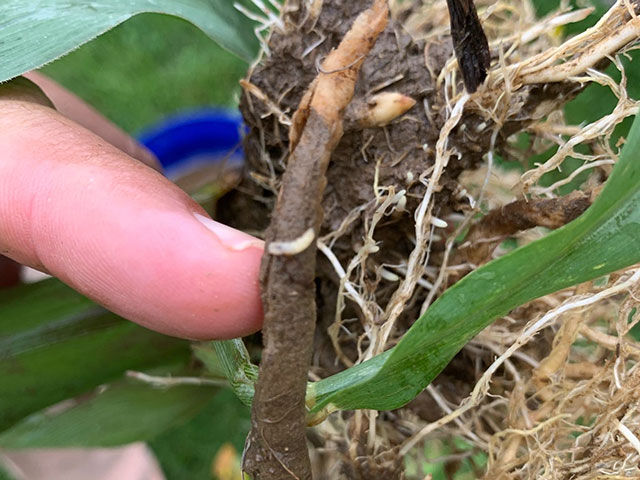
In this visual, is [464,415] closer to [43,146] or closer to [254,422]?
[254,422]

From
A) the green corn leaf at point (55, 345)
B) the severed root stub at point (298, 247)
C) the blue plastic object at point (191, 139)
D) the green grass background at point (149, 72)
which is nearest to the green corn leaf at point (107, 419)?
the green corn leaf at point (55, 345)

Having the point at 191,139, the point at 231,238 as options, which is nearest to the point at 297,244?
the point at 231,238

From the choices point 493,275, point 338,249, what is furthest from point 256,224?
Answer: point 493,275

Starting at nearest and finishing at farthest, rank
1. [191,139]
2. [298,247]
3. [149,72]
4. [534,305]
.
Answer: [298,247] → [534,305] → [191,139] → [149,72]

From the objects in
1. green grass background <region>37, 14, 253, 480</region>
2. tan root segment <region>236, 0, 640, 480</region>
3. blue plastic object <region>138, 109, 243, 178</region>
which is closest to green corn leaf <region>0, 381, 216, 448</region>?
tan root segment <region>236, 0, 640, 480</region>

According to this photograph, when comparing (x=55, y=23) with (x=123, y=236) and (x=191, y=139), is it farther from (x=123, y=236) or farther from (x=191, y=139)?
(x=191, y=139)
